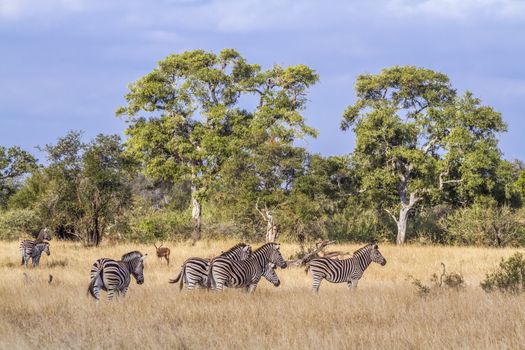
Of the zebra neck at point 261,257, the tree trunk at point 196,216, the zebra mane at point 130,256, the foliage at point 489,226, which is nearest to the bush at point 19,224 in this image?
the tree trunk at point 196,216

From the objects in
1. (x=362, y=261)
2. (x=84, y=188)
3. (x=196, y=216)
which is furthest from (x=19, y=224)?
(x=362, y=261)

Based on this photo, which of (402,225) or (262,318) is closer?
(262,318)

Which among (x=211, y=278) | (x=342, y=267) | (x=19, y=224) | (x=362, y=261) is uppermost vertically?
(x=19, y=224)

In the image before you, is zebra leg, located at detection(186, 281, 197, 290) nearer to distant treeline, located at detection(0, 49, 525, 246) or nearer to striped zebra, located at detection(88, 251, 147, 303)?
striped zebra, located at detection(88, 251, 147, 303)

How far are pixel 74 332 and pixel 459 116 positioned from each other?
31.2 m

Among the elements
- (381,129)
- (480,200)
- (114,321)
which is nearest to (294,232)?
(381,129)

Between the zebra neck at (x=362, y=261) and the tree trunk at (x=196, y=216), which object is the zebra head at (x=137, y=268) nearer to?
the zebra neck at (x=362, y=261)

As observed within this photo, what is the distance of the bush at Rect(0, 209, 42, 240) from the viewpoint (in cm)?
3881

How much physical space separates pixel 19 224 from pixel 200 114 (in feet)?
39.8

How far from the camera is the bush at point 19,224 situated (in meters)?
38.8

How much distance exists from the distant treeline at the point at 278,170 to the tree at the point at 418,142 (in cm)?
8

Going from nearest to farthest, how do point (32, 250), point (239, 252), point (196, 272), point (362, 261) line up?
point (196, 272) → point (239, 252) → point (362, 261) → point (32, 250)

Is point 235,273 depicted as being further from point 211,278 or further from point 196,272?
point 196,272

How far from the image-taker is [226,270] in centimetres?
1475
